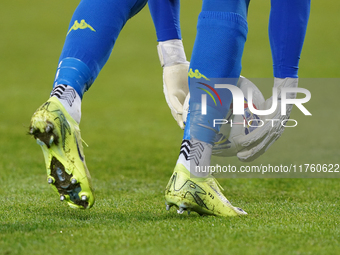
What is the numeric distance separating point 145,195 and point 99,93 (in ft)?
17.5

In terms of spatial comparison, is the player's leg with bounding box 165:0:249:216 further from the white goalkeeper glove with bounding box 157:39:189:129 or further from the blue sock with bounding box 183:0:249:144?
the white goalkeeper glove with bounding box 157:39:189:129

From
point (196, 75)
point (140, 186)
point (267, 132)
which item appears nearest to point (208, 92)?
point (196, 75)

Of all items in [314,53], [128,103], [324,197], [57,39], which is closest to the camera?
[324,197]

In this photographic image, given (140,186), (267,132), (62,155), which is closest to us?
(62,155)

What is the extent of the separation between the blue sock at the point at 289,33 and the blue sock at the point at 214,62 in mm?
231

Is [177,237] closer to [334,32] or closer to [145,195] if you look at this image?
[145,195]

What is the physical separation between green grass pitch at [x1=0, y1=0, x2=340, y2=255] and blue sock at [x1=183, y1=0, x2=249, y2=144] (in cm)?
30

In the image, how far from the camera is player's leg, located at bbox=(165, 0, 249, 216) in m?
1.42

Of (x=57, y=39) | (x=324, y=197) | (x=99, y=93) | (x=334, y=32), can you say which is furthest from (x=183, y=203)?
(x=334, y=32)

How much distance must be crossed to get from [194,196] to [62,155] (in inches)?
15.4

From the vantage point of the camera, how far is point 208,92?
147 cm

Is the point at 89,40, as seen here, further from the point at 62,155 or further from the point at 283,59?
the point at 283,59

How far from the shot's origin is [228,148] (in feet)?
5.54

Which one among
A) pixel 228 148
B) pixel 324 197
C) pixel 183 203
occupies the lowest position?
pixel 324 197
